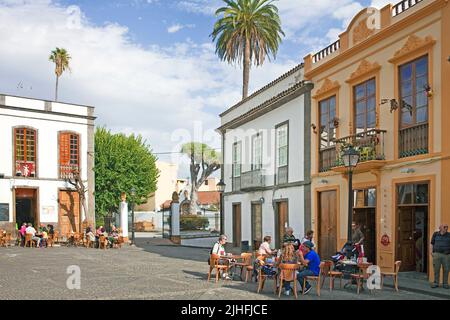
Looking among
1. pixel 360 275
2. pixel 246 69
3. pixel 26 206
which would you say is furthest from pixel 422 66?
pixel 26 206

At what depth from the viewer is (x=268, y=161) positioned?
24375 millimetres

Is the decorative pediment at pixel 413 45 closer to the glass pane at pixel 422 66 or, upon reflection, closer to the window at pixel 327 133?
the glass pane at pixel 422 66

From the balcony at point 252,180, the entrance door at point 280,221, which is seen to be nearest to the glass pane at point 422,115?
the entrance door at point 280,221

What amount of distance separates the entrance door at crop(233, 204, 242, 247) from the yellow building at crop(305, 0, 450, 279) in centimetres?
898

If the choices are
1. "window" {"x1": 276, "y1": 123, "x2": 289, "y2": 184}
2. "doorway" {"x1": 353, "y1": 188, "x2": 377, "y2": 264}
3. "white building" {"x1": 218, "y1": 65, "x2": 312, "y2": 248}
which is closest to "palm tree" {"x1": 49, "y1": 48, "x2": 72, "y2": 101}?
"white building" {"x1": 218, "y1": 65, "x2": 312, "y2": 248}

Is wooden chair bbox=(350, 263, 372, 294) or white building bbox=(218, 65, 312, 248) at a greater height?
white building bbox=(218, 65, 312, 248)

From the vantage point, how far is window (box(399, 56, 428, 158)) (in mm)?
14383

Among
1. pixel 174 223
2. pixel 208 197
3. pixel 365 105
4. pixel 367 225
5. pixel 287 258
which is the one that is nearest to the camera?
pixel 287 258

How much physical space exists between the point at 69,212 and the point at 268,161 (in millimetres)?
15184

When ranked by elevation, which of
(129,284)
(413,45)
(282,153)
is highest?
(413,45)

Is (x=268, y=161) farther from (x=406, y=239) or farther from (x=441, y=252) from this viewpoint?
(x=441, y=252)

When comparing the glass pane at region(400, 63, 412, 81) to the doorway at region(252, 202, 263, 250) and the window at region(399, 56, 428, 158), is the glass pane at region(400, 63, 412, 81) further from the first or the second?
the doorway at region(252, 202, 263, 250)
